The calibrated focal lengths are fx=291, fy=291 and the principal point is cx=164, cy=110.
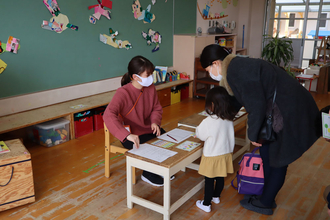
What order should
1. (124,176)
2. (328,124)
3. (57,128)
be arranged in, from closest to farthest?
(328,124) < (124,176) < (57,128)

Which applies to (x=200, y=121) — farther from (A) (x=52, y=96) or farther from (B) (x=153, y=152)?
(A) (x=52, y=96)

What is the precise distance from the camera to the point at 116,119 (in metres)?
2.13

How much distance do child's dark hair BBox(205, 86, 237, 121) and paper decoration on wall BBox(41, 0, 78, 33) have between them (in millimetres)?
2327

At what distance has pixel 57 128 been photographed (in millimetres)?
3295

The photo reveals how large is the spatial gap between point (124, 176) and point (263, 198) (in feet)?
3.91

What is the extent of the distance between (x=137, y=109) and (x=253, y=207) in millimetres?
1159

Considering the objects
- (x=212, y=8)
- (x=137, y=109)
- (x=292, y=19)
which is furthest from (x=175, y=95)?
(x=292, y=19)

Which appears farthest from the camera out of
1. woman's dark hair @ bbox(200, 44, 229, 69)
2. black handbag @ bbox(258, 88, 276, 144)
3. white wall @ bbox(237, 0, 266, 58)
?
white wall @ bbox(237, 0, 266, 58)

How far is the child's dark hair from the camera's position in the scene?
1.88m

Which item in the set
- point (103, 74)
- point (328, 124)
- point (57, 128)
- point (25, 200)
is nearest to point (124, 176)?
point (25, 200)

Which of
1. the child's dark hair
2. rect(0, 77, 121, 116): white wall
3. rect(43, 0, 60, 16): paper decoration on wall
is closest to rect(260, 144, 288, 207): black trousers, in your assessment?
the child's dark hair

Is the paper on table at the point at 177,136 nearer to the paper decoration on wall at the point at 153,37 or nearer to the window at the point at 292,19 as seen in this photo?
the paper decoration on wall at the point at 153,37

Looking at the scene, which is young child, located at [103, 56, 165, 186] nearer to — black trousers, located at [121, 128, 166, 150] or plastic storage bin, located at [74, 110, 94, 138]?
black trousers, located at [121, 128, 166, 150]

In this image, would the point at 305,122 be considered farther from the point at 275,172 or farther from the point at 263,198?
the point at 263,198
